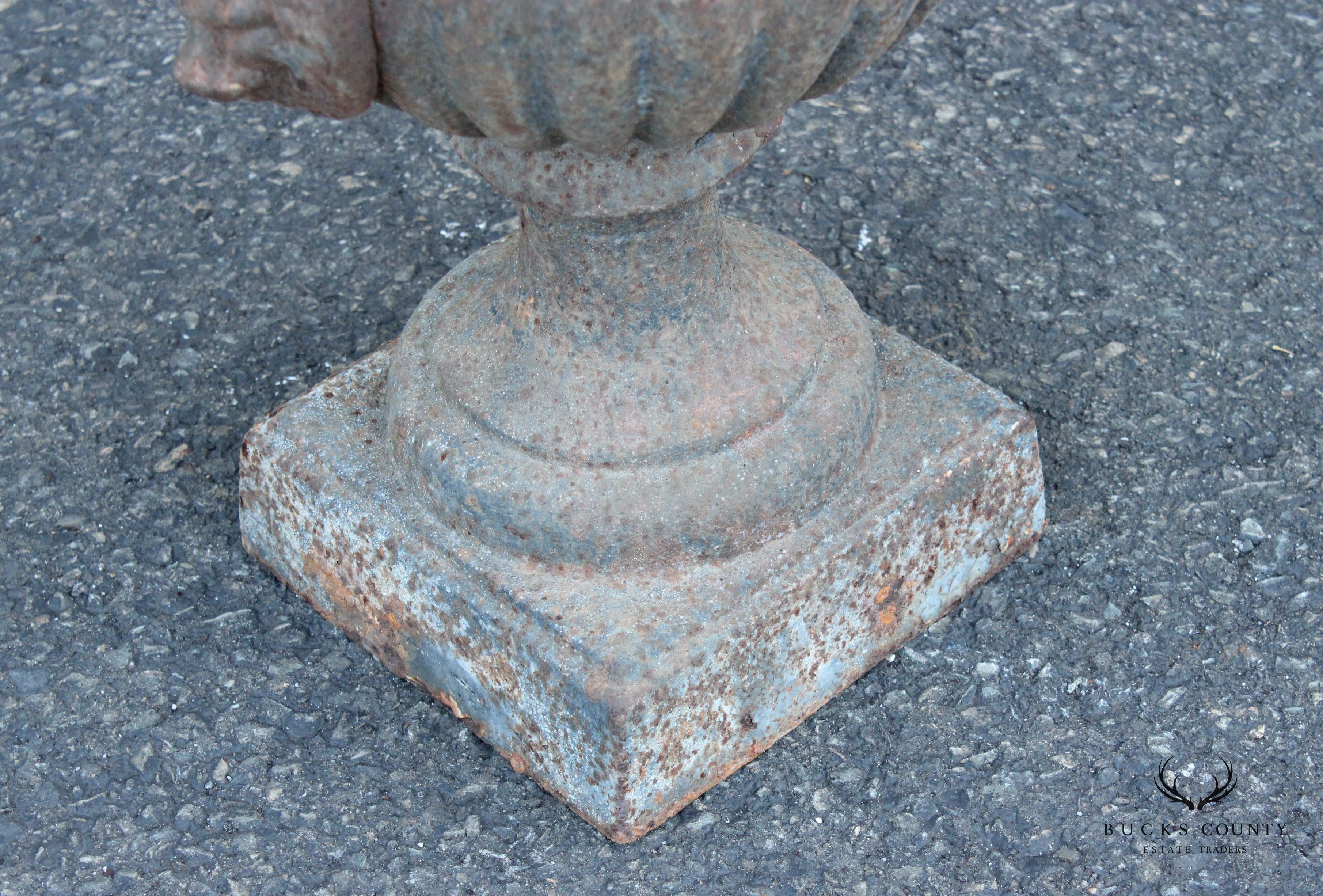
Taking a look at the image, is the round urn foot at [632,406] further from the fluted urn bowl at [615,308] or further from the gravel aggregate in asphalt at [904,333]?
the gravel aggregate in asphalt at [904,333]

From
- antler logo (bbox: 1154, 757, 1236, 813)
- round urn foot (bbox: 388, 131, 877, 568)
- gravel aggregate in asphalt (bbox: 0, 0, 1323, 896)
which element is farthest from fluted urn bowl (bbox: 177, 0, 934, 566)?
antler logo (bbox: 1154, 757, 1236, 813)

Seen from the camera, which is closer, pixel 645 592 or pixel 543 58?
pixel 543 58

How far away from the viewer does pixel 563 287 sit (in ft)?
6.59

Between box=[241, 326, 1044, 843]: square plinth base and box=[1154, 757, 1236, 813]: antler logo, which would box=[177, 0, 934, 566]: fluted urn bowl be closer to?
box=[241, 326, 1044, 843]: square plinth base

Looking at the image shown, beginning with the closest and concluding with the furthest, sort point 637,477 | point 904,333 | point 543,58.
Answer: point 543,58, point 637,477, point 904,333

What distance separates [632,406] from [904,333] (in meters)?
0.86

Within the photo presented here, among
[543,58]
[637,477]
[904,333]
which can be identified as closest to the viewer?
[543,58]

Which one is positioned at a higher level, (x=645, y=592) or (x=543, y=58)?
(x=543, y=58)

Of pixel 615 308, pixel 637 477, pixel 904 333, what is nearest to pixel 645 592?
pixel 637 477

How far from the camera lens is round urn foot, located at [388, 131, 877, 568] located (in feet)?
6.50

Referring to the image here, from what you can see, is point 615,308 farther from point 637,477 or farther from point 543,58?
point 543,58

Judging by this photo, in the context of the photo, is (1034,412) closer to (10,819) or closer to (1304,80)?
(1304,80)

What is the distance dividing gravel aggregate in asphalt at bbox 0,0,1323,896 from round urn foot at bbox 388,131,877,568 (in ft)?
1.13

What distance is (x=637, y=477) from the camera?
6.53 ft
